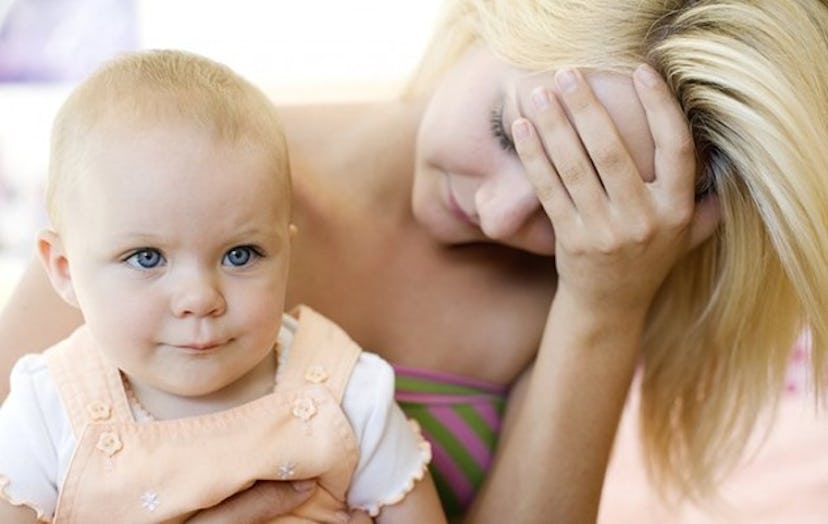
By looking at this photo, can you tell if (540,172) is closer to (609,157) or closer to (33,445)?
(609,157)

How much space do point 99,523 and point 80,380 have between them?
0.43 feet

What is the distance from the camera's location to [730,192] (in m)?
1.36

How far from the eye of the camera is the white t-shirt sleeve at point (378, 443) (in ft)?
4.00

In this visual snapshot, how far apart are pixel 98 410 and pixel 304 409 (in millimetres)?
189

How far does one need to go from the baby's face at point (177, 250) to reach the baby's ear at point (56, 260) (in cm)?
2

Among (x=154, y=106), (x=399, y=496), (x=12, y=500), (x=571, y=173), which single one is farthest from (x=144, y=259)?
(x=571, y=173)

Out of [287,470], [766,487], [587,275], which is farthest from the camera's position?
[766,487]

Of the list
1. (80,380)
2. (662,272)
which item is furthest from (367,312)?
(80,380)

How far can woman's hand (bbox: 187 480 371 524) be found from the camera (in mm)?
1175

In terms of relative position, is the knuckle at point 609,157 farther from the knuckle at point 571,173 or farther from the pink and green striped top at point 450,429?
the pink and green striped top at point 450,429

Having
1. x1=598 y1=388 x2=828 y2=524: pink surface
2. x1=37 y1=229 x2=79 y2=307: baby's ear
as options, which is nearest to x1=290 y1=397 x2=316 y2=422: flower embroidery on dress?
x1=37 y1=229 x2=79 y2=307: baby's ear

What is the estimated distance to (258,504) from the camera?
1.18m

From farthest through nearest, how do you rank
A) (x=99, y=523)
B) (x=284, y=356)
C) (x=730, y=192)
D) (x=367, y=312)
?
(x=367, y=312)
(x=730, y=192)
(x=284, y=356)
(x=99, y=523)

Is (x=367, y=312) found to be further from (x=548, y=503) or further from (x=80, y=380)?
(x=80, y=380)
